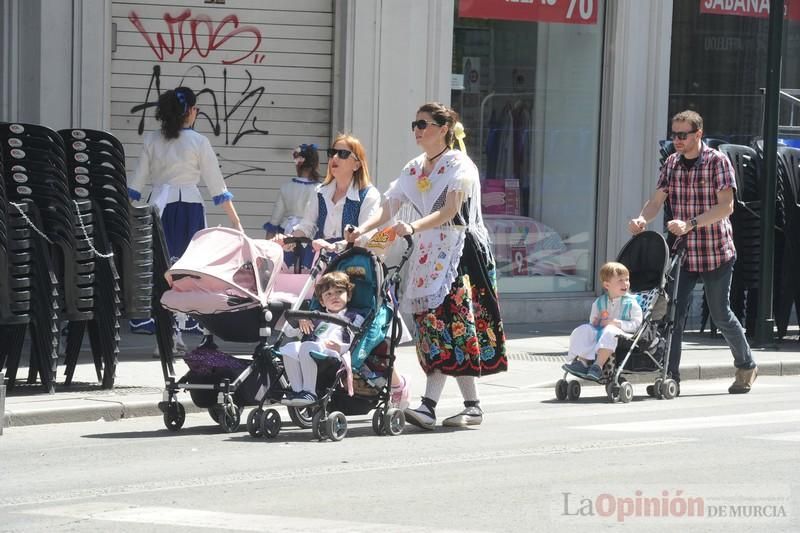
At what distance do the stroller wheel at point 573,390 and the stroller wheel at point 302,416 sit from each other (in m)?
2.63

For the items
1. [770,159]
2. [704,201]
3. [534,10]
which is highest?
[534,10]

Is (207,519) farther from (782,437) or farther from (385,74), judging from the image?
(385,74)

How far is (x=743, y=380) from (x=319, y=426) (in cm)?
428

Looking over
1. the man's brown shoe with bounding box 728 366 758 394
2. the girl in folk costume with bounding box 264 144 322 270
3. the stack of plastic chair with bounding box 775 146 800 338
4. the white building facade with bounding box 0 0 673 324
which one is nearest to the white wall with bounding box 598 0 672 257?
the white building facade with bounding box 0 0 673 324

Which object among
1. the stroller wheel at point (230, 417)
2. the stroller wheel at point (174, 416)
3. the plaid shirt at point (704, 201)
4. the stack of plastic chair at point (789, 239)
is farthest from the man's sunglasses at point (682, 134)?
the stroller wheel at point (174, 416)

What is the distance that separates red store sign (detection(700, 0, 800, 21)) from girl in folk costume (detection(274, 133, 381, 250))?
7.84 metres

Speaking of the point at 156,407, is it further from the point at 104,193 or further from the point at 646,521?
the point at 646,521

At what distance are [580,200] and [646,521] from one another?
10.4 metres

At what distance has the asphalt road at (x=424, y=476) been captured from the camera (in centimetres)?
662

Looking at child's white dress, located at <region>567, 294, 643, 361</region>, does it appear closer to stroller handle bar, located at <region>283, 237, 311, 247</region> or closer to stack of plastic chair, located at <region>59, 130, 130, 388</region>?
stroller handle bar, located at <region>283, 237, 311, 247</region>

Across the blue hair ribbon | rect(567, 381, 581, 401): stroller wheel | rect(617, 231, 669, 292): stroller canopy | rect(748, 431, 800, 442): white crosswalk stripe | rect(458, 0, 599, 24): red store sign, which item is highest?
rect(458, 0, 599, 24): red store sign

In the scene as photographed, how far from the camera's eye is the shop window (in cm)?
1595

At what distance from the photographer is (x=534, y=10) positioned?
53.2 ft

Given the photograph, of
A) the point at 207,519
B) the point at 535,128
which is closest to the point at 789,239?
the point at 535,128
